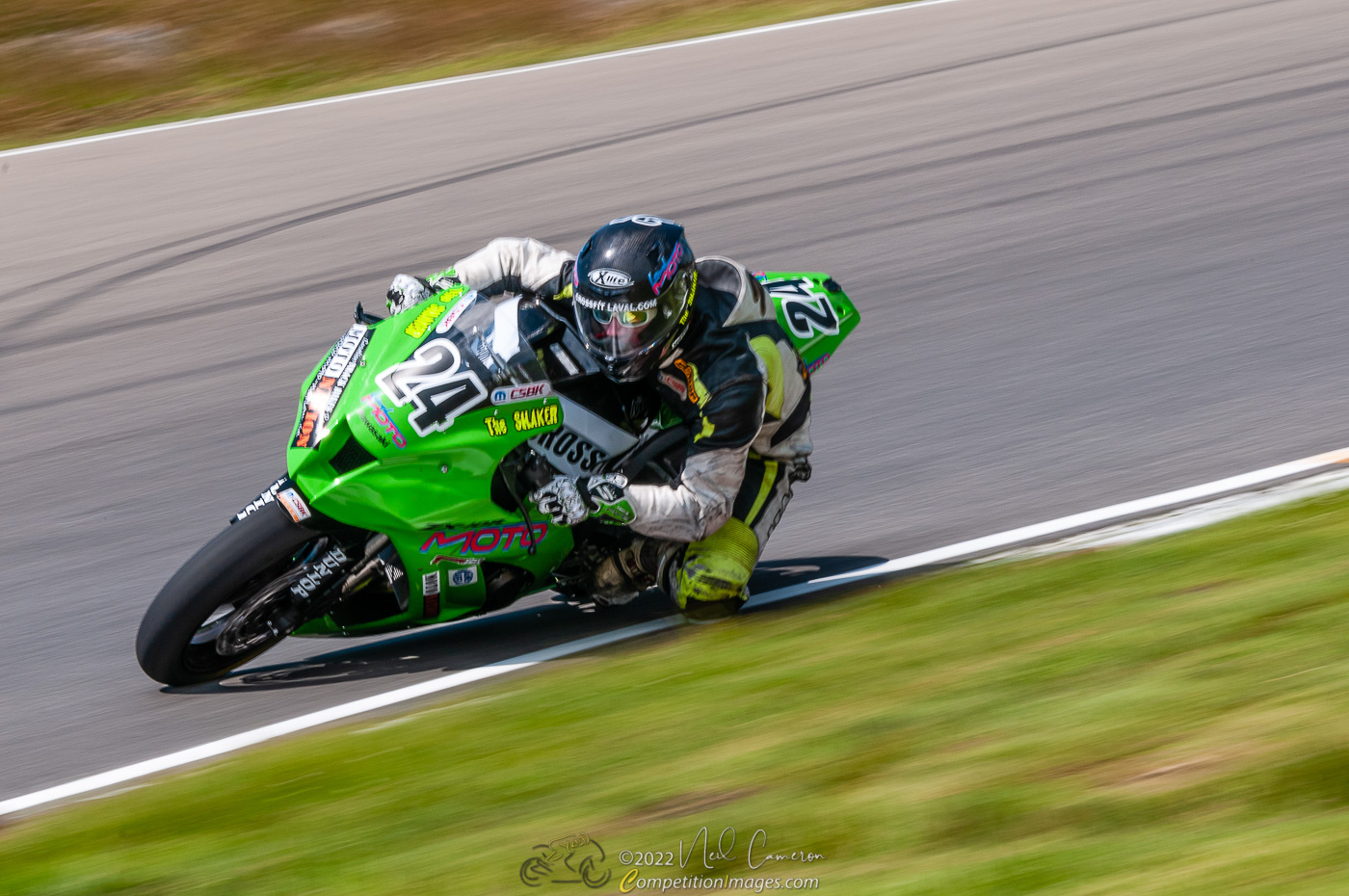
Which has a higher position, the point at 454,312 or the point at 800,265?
the point at 454,312

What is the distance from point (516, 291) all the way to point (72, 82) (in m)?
11.0

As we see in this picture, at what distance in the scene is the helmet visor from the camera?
484 cm

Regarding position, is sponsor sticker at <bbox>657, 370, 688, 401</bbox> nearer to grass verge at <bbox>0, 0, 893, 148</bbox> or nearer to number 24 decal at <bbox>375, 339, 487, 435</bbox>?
number 24 decal at <bbox>375, 339, 487, 435</bbox>

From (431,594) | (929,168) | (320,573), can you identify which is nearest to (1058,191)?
(929,168)

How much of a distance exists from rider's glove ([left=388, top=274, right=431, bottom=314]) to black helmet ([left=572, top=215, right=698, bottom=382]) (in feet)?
2.53

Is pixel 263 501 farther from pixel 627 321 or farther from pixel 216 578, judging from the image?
pixel 627 321

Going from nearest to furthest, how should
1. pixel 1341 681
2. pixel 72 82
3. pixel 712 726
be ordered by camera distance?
pixel 1341 681, pixel 712 726, pixel 72 82

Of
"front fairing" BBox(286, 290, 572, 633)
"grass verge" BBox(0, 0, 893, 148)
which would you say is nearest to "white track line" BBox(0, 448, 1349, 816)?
"front fairing" BBox(286, 290, 572, 633)

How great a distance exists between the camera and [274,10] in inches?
642

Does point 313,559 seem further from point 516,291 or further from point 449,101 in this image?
point 449,101

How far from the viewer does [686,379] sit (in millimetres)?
5125

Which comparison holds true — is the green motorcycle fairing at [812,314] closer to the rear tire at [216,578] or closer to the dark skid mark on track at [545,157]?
the rear tire at [216,578]

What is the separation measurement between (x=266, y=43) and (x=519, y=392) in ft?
39.6

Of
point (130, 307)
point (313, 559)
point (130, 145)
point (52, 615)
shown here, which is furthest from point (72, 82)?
point (313, 559)
